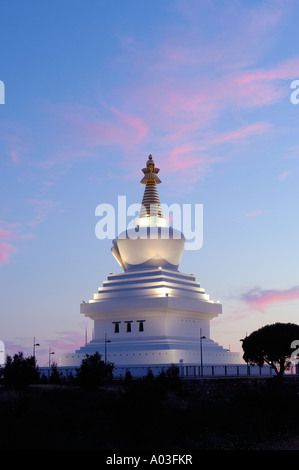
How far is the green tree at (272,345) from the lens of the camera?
57781 mm

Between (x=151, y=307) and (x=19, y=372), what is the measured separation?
2332 centimetres

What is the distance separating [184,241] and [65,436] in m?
41.4

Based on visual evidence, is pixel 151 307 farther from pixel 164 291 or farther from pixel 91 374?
pixel 91 374

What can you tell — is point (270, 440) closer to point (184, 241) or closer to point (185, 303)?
point (185, 303)

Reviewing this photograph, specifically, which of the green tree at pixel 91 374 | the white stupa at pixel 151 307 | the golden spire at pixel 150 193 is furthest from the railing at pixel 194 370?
the golden spire at pixel 150 193

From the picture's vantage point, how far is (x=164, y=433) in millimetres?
34469

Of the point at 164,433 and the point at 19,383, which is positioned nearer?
the point at 164,433

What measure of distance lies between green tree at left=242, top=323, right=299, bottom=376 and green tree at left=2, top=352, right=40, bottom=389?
74.3 ft

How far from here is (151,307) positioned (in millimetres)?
62812

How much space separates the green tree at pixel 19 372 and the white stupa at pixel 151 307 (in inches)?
606

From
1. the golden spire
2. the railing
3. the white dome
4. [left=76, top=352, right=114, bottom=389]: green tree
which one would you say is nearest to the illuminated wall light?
the white dome
